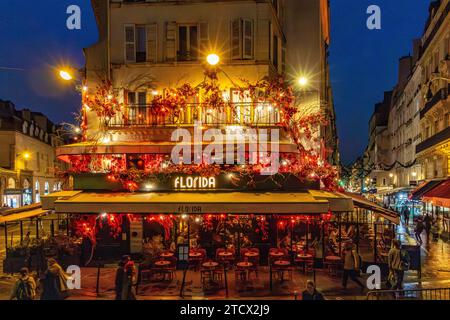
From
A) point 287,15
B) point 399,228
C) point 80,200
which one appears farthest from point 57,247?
point 399,228

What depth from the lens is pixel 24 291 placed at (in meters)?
10.5

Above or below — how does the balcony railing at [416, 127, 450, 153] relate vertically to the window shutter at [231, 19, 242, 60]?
below

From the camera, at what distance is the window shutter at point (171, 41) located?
739 inches

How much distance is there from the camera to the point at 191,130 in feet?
58.4

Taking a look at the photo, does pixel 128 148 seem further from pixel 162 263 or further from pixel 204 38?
pixel 204 38

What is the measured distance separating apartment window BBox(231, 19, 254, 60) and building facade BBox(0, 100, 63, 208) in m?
33.2

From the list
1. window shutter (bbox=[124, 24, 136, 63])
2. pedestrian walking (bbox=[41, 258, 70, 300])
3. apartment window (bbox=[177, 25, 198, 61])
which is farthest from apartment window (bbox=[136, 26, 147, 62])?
pedestrian walking (bbox=[41, 258, 70, 300])

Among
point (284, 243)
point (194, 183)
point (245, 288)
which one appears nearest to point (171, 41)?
point (194, 183)

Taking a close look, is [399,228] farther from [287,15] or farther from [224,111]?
[224,111]

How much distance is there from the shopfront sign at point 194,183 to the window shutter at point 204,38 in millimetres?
5297

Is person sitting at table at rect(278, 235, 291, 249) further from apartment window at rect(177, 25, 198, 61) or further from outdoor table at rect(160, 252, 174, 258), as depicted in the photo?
apartment window at rect(177, 25, 198, 61)

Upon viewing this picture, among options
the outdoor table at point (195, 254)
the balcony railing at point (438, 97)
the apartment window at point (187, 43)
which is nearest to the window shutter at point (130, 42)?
the apartment window at point (187, 43)

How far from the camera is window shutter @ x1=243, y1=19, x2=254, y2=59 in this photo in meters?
18.5
